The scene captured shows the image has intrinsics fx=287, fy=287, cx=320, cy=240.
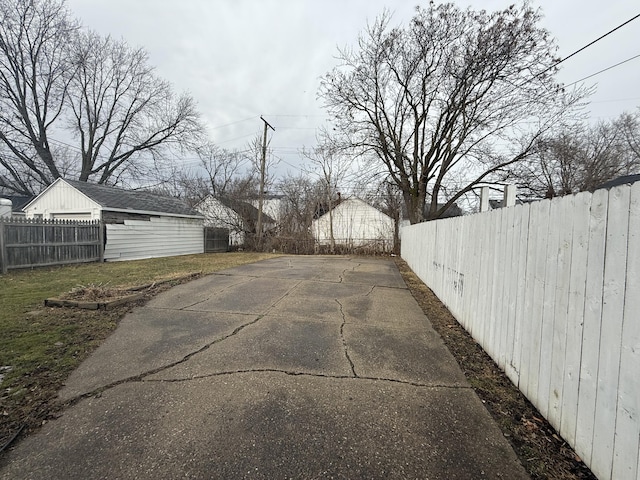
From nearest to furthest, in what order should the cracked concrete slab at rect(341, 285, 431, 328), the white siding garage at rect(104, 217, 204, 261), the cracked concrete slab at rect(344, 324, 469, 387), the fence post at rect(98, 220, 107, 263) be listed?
the cracked concrete slab at rect(344, 324, 469, 387) < the cracked concrete slab at rect(341, 285, 431, 328) < the fence post at rect(98, 220, 107, 263) < the white siding garage at rect(104, 217, 204, 261)

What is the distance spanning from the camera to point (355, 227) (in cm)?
2214

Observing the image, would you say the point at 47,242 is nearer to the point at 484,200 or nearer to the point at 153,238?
the point at 153,238

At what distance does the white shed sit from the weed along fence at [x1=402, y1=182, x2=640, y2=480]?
15.7m

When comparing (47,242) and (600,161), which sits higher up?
(600,161)

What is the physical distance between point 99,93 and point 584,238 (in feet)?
102

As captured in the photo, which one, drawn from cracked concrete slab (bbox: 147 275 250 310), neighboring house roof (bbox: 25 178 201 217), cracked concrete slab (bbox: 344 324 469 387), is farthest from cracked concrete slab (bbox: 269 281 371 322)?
neighboring house roof (bbox: 25 178 201 217)

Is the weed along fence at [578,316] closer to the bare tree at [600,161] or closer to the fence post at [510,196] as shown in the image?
the fence post at [510,196]

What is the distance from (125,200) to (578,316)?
17.0 m

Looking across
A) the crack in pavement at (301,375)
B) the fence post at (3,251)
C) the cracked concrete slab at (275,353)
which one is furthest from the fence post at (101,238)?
the crack in pavement at (301,375)

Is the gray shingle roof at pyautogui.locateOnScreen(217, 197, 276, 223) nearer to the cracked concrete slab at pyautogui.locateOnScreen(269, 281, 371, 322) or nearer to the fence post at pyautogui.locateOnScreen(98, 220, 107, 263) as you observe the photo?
the fence post at pyautogui.locateOnScreen(98, 220, 107, 263)


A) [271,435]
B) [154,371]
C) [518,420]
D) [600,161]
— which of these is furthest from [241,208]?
[600,161]

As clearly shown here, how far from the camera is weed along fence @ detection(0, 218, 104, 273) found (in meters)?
8.59

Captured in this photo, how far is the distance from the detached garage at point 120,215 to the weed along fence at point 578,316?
550 inches

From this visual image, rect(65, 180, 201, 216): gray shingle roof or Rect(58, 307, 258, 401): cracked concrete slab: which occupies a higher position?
Rect(65, 180, 201, 216): gray shingle roof
